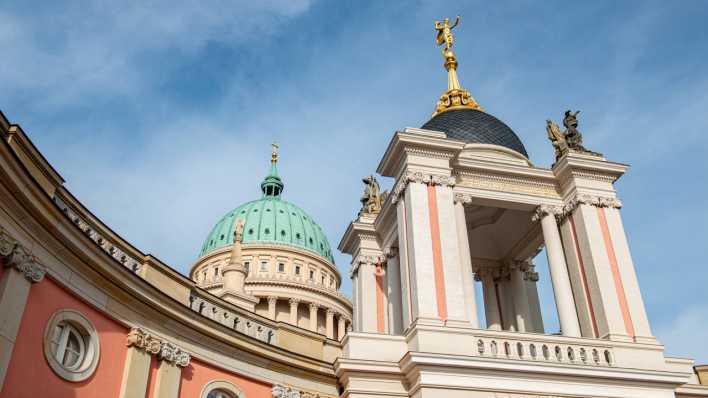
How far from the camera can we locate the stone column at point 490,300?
2869 cm

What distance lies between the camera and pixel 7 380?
13.9m

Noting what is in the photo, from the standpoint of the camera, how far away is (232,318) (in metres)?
21.2

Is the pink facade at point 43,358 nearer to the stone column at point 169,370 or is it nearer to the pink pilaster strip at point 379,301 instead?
the stone column at point 169,370

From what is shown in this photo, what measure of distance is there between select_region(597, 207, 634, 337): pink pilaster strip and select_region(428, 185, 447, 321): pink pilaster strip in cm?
613

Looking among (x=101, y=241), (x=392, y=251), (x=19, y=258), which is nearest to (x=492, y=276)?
(x=392, y=251)

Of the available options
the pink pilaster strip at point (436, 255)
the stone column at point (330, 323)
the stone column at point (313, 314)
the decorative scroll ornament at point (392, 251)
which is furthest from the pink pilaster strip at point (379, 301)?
the stone column at point (330, 323)

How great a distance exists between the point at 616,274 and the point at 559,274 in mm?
1940

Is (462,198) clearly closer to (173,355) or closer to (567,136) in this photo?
(567,136)

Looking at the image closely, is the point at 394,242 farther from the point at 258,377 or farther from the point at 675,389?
the point at 675,389

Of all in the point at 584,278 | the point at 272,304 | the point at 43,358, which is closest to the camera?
the point at 43,358

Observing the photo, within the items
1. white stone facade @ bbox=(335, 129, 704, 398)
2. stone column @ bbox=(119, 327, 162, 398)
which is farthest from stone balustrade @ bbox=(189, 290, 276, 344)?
white stone facade @ bbox=(335, 129, 704, 398)

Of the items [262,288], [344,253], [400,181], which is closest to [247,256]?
[262,288]

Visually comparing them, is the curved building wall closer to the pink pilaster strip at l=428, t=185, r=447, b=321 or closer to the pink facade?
the pink facade

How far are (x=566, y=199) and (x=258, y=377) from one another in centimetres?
1293
